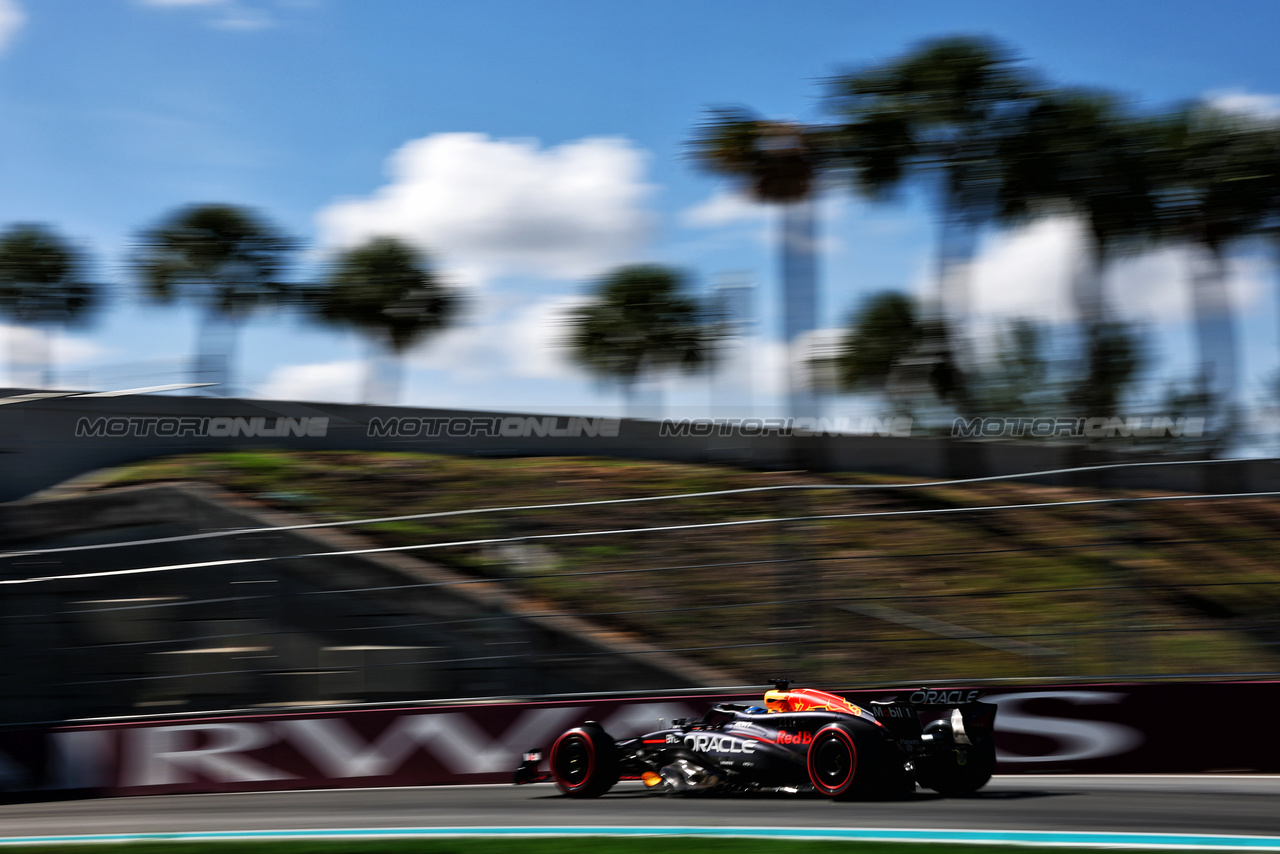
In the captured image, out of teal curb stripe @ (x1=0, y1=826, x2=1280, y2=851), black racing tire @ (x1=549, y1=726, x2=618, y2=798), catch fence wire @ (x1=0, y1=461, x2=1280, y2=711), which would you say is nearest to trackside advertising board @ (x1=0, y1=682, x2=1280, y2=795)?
catch fence wire @ (x1=0, y1=461, x2=1280, y2=711)

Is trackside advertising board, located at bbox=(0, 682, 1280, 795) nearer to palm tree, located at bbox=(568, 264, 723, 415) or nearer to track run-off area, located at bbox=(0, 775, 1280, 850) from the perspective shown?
track run-off area, located at bbox=(0, 775, 1280, 850)

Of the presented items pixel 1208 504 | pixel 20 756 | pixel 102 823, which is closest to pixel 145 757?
pixel 20 756

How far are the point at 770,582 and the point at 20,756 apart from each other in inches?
297

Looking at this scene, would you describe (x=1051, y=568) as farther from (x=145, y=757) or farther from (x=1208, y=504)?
(x=145, y=757)

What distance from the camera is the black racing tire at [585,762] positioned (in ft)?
28.3

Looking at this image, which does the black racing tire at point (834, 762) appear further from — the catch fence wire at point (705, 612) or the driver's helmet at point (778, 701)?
the catch fence wire at point (705, 612)

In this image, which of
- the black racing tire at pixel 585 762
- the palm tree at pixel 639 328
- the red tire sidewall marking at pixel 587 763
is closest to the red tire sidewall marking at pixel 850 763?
the black racing tire at pixel 585 762

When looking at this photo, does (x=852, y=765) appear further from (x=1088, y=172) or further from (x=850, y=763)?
(x=1088, y=172)

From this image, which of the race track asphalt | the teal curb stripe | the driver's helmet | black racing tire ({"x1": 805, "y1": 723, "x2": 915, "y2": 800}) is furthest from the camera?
the driver's helmet

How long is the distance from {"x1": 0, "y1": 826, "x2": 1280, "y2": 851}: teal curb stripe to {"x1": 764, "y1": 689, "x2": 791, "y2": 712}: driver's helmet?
1.55 m

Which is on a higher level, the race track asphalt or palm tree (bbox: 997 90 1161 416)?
palm tree (bbox: 997 90 1161 416)

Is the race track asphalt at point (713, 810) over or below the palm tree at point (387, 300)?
below

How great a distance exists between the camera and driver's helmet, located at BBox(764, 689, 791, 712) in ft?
26.9

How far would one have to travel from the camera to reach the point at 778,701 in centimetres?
825
